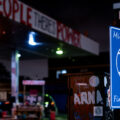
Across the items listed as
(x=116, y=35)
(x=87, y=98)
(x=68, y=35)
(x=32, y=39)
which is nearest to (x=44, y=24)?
(x=32, y=39)

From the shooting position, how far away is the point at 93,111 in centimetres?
618

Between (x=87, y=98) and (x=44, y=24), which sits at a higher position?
(x=44, y=24)

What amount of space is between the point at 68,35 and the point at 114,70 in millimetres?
17158

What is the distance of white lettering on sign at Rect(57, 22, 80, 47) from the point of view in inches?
759

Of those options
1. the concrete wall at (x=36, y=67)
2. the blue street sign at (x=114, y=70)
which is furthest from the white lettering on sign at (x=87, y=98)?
the concrete wall at (x=36, y=67)

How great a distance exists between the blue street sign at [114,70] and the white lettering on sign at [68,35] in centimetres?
1559

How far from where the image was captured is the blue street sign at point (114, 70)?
3463 millimetres

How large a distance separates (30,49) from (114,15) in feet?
69.2

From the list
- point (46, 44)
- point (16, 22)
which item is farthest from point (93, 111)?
point (46, 44)

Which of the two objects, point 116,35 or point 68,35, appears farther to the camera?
point 68,35

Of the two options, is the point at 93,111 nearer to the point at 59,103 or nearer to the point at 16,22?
the point at 16,22

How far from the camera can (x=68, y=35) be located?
20.6m

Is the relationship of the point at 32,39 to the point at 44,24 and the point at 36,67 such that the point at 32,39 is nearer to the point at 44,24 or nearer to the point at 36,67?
the point at 44,24

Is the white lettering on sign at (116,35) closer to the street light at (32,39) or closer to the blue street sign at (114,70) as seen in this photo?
the blue street sign at (114,70)
